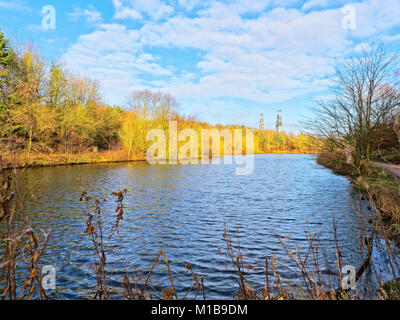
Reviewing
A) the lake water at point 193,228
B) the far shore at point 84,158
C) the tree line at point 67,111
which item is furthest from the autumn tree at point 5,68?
the lake water at point 193,228

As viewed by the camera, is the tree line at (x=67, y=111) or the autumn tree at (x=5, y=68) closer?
the autumn tree at (x=5, y=68)

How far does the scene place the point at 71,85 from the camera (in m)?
36.8

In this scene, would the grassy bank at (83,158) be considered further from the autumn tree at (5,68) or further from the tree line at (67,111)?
the autumn tree at (5,68)

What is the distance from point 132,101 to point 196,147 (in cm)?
1410

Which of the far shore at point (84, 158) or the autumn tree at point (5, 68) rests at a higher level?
the autumn tree at point (5, 68)

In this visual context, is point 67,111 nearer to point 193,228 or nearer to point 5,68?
point 5,68

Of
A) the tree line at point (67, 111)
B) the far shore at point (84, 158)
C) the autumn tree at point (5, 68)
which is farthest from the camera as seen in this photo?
the far shore at point (84, 158)

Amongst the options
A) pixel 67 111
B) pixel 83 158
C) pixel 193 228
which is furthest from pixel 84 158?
pixel 193 228

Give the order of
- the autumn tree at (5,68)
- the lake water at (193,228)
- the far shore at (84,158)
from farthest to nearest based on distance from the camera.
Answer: the far shore at (84,158), the autumn tree at (5,68), the lake water at (193,228)

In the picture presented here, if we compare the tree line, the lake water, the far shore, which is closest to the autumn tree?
the tree line

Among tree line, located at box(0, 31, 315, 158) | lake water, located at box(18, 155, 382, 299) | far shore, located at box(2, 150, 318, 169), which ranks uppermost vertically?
tree line, located at box(0, 31, 315, 158)

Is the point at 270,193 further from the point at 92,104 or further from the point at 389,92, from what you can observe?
the point at 92,104

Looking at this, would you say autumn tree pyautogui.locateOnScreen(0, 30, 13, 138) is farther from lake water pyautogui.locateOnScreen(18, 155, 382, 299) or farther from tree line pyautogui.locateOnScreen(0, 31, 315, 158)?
lake water pyautogui.locateOnScreen(18, 155, 382, 299)

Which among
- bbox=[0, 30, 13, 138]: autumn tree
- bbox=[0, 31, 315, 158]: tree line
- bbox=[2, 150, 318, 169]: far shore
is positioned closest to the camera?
bbox=[0, 30, 13, 138]: autumn tree
